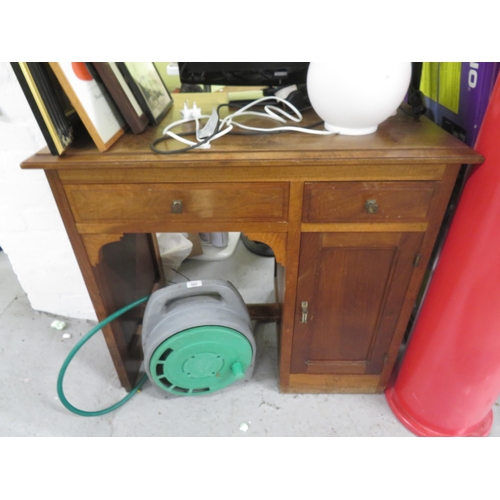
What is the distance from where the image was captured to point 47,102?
2.28 feet

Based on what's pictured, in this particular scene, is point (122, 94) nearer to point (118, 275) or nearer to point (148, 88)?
point (148, 88)

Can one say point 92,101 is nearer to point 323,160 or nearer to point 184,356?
point 323,160

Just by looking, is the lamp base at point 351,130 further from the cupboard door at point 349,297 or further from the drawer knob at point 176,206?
the drawer knob at point 176,206

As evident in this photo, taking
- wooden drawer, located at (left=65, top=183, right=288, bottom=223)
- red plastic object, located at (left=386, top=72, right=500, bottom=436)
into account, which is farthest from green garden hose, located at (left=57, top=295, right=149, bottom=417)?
red plastic object, located at (left=386, top=72, right=500, bottom=436)

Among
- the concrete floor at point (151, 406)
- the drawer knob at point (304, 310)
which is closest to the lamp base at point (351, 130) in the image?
the drawer knob at point (304, 310)

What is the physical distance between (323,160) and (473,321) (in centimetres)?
53

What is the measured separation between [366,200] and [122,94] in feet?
1.94

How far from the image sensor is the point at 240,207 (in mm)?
780

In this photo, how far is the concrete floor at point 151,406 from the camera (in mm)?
1087

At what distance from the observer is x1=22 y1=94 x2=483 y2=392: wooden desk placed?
72 cm

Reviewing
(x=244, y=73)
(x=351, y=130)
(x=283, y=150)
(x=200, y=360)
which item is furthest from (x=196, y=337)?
(x=244, y=73)

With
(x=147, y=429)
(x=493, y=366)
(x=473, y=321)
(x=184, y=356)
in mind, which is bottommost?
(x=147, y=429)

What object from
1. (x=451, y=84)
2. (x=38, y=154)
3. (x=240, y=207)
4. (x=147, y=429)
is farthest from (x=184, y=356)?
(x=451, y=84)

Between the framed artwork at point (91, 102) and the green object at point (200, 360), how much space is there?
54 centimetres
